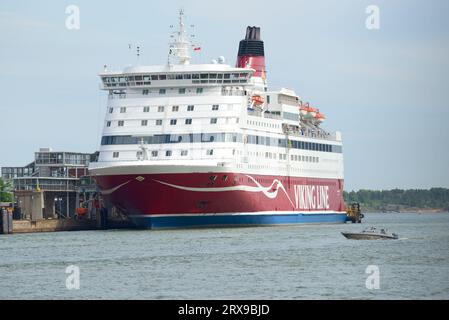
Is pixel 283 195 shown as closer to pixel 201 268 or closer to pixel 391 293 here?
pixel 201 268

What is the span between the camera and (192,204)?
230 ft

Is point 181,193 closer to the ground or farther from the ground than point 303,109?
closer to the ground

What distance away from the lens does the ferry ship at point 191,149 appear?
69.9 meters

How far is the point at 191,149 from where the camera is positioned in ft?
236

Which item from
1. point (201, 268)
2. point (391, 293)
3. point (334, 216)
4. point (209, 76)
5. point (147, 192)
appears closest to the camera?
point (391, 293)

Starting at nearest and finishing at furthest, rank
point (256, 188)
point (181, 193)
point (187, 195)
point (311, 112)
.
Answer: point (181, 193), point (187, 195), point (256, 188), point (311, 112)

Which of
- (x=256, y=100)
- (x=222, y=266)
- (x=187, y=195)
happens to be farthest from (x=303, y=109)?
(x=222, y=266)

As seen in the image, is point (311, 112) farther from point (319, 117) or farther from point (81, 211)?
point (81, 211)

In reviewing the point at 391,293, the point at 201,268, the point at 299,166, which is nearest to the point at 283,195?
the point at 299,166

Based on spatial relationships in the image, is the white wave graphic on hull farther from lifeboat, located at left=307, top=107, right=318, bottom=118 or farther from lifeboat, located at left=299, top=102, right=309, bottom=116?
lifeboat, located at left=307, top=107, right=318, bottom=118

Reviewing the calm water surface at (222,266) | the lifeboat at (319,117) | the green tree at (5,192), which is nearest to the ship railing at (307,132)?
the lifeboat at (319,117)

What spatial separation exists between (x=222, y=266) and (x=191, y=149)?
82.7 ft

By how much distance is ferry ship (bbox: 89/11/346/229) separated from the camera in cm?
6988
